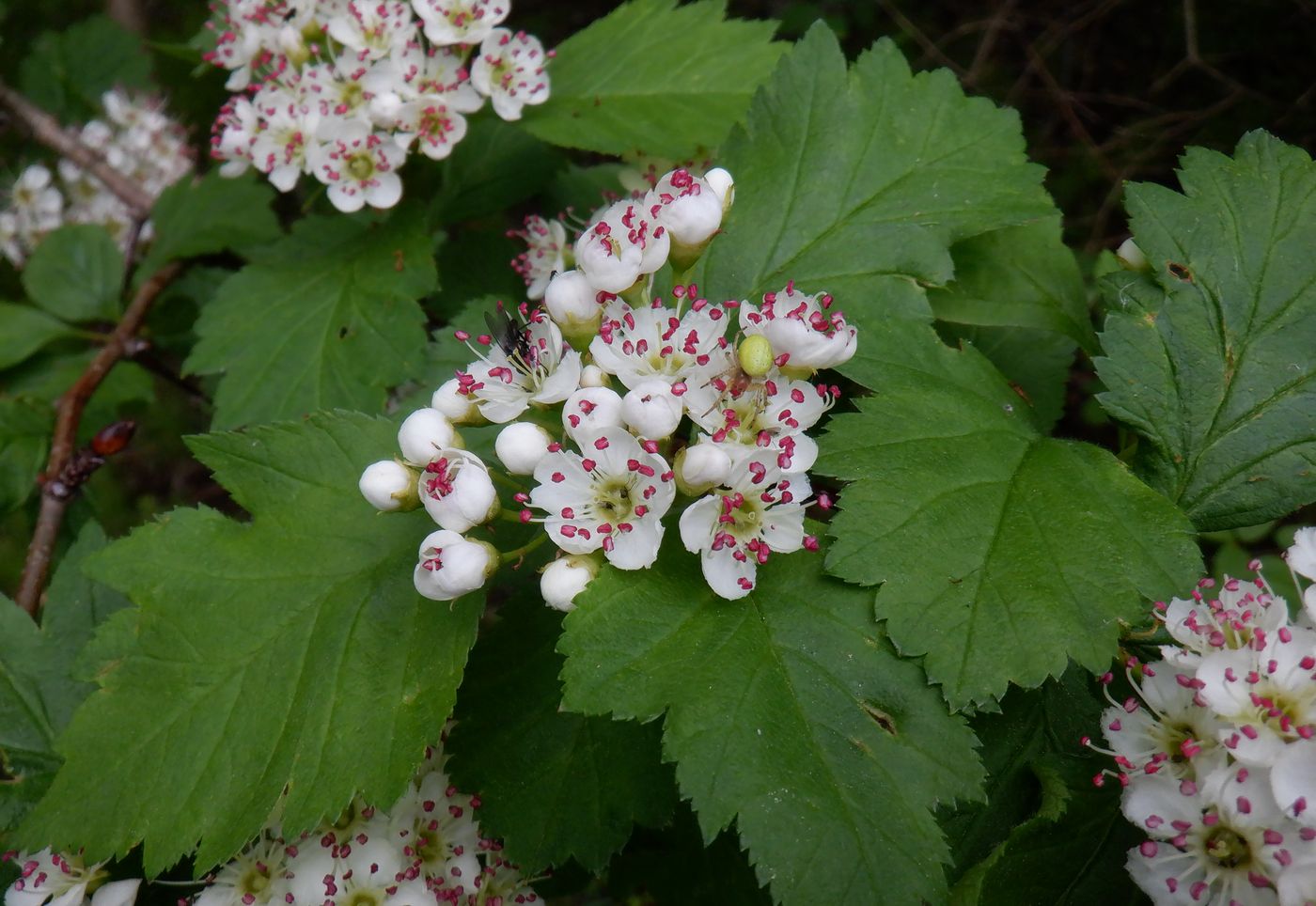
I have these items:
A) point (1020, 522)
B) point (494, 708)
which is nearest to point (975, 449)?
point (1020, 522)

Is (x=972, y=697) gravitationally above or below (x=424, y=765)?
above

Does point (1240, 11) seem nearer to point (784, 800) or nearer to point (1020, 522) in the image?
point (1020, 522)

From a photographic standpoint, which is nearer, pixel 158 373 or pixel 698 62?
pixel 698 62

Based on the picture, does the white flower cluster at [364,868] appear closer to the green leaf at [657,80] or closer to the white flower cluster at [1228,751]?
the white flower cluster at [1228,751]

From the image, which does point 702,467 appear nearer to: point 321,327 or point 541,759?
point 541,759

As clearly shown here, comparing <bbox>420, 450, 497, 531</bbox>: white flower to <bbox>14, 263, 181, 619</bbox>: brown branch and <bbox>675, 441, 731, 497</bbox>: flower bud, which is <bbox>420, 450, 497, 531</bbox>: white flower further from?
<bbox>14, 263, 181, 619</bbox>: brown branch

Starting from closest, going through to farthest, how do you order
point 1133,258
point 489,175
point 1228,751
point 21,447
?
point 1228,751 < point 1133,258 < point 21,447 < point 489,175

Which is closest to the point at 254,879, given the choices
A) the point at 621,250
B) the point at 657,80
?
the point at 621,250
